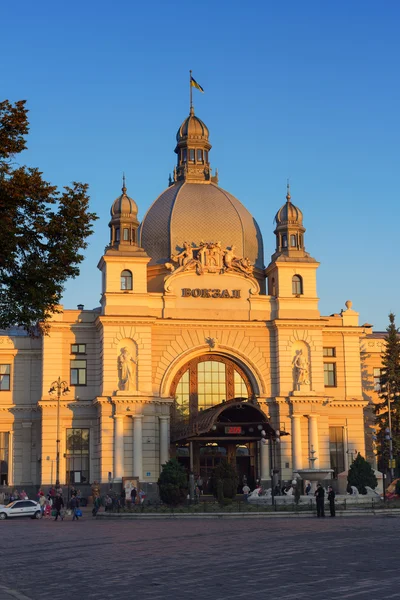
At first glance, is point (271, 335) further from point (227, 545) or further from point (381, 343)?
point (227, 545)

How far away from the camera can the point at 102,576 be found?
18.5 m

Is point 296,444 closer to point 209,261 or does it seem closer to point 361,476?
point 361,476

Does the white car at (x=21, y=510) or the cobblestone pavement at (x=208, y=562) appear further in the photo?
the white car at (x=21, y=510)

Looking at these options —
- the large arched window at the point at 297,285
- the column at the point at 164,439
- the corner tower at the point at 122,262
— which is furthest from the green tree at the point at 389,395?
the corner tower at the point at 122,262

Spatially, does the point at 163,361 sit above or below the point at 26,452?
above

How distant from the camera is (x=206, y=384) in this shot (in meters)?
62.8

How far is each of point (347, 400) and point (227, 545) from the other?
1626 inches

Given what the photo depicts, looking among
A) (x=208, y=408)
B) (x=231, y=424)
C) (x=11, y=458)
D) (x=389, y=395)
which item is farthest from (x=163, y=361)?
(x=389, y=395)

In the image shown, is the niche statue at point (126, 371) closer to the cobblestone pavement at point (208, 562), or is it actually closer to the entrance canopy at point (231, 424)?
the entrance canopy at point (231, 424)

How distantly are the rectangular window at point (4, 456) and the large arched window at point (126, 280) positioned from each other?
47.0 feet

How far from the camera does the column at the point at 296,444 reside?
60906 mm

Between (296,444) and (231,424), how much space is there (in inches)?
275

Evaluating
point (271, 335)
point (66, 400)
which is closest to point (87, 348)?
point (66, 400)

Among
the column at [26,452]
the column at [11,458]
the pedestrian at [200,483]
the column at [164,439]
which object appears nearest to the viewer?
the pedestrian at [200,483]
